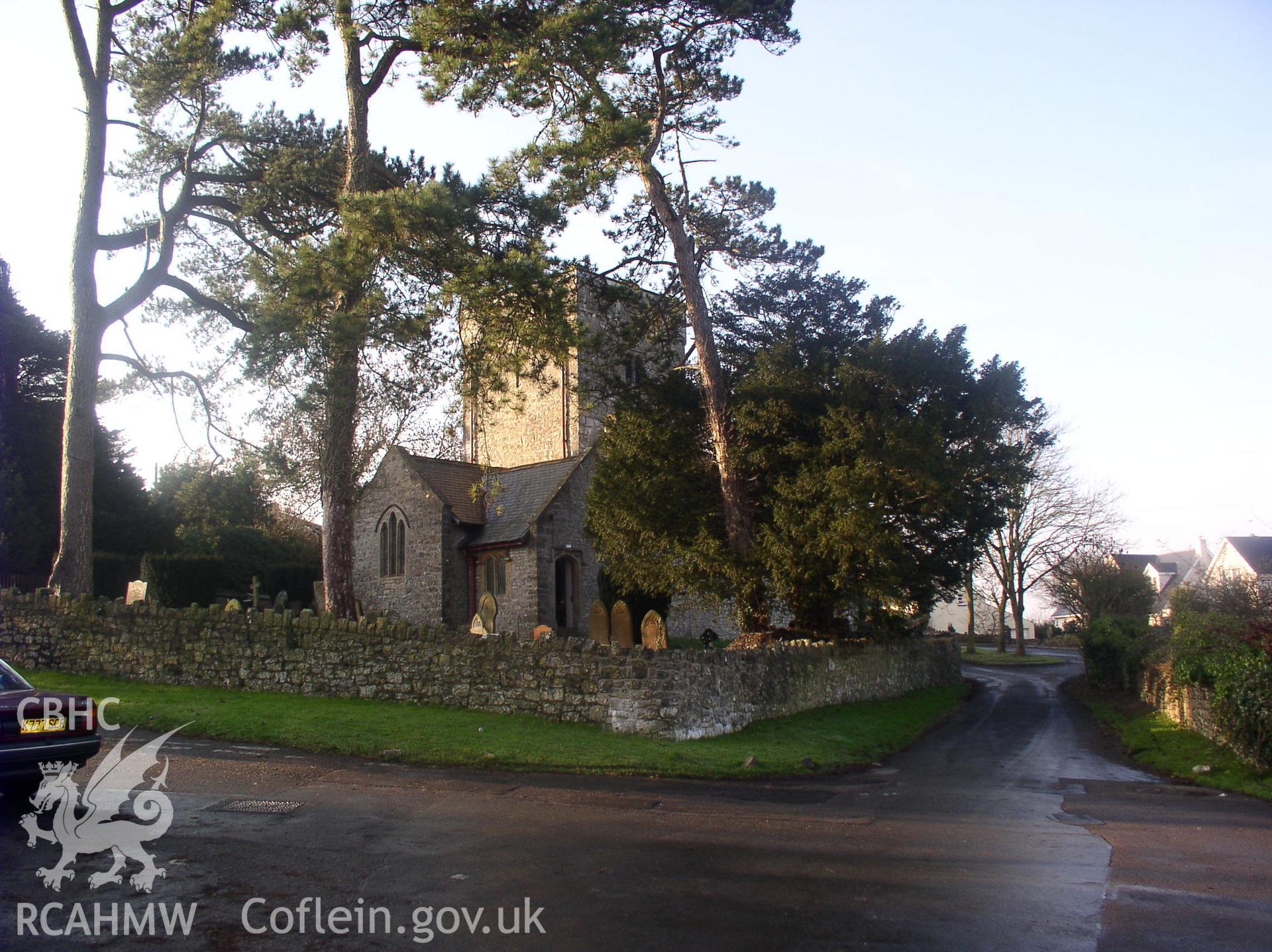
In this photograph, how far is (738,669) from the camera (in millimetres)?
16969

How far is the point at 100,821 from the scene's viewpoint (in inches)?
328

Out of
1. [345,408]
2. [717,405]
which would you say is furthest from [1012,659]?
[345,408]

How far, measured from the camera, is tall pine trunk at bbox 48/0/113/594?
66.9 ft

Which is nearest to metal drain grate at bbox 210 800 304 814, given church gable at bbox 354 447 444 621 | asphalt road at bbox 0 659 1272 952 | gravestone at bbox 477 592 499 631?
asphalt road at bbox 0 659 1272 952

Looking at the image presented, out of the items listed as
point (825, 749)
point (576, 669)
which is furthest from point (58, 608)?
point (825, 749)

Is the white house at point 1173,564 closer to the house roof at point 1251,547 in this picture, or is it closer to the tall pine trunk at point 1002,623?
the house roof at point 1251,547

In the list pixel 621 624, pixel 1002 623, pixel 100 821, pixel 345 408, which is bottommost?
pixel 1002 623

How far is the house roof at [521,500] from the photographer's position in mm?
31000

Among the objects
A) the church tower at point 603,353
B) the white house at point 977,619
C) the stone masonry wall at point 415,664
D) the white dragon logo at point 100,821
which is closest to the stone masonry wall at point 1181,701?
the stone masonry wall at point 415,664

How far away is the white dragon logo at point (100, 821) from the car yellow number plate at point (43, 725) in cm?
33

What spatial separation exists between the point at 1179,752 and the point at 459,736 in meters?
13.1

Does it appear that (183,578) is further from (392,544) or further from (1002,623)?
(1002,623)

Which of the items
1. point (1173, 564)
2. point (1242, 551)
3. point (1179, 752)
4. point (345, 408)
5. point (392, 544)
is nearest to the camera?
point (1179, 752)

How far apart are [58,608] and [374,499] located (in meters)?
15.5
